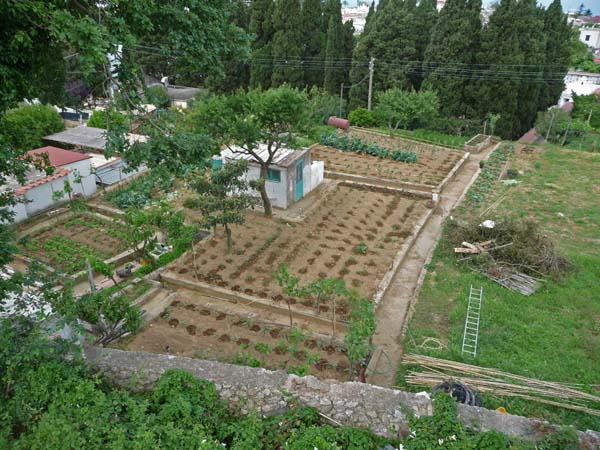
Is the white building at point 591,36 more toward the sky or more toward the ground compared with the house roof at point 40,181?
more toward the sky

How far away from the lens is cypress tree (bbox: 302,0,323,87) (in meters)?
32.5

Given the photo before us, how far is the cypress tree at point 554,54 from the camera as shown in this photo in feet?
100

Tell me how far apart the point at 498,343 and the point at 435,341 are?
125 centimetres

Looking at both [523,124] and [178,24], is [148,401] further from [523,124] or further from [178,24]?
[523,124]

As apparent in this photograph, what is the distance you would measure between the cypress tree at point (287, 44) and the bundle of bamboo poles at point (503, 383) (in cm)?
2682

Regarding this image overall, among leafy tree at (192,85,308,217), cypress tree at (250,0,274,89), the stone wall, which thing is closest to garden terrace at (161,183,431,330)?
leafy tree at (192,85,308,217)

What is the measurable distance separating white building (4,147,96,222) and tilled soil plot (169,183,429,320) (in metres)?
5.64

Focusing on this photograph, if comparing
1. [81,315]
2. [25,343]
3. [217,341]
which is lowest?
[217,341]

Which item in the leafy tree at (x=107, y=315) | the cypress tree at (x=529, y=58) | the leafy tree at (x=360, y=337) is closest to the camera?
the leafy tree at (x=360, y=337)

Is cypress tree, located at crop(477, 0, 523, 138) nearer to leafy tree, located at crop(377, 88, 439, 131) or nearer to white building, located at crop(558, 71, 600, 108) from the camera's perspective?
leafy tree, located at crop(377, 88, 439, 131)

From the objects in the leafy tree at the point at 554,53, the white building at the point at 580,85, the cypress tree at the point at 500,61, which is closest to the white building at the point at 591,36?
the white building at the point at 580,85

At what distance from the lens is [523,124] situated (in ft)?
98.9

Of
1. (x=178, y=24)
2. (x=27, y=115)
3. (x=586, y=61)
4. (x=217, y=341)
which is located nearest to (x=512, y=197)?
(x=217, y=341)

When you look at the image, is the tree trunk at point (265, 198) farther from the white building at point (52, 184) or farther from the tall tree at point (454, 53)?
the tall tree at point (454, 53)
